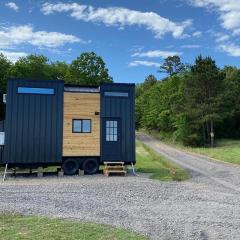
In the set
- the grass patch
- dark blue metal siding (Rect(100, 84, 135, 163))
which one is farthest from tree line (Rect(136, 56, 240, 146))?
dark blue metal siding (Rect(100, 84, 135, 163))

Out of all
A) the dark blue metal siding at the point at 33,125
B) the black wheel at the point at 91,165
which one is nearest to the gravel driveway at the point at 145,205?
the dark blue metal siding at the point at 33,125

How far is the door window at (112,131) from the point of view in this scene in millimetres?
20938

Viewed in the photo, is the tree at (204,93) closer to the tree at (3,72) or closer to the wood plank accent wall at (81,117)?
the tree at (3,72)

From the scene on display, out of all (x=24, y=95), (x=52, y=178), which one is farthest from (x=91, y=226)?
(x=24, y=95)

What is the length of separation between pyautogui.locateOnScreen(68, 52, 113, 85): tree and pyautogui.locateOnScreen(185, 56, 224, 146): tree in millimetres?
14689

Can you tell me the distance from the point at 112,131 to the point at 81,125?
1542 millimetres

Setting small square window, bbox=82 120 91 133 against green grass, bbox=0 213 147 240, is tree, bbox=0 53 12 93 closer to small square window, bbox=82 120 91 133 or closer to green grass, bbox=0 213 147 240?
small square window, bbox=82 120 91 133

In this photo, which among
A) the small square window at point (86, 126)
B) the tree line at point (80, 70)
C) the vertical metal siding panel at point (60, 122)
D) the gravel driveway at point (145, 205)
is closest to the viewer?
the gravel driveway at point (145, 205)

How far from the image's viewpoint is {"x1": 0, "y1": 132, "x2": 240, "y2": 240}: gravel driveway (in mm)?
9023

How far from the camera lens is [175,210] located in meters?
11.1

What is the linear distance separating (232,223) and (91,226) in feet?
10.2

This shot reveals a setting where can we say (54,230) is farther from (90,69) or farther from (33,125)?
(90,69)

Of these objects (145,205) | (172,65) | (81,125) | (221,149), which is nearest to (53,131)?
(81,125)

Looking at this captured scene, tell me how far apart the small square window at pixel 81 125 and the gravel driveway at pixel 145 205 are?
151 inches
